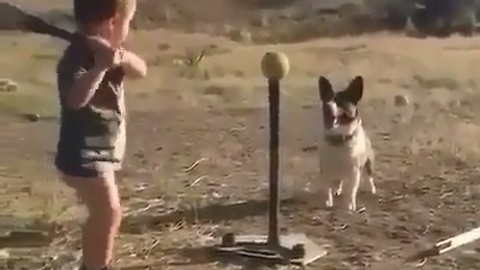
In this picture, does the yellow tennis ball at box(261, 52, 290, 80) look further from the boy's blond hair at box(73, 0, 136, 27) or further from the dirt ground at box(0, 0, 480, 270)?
the boy's blond hair at box(73, 0, 136, 27)

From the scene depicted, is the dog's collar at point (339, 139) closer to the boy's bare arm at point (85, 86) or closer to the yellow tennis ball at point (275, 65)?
the yellow tennis ball at point (275, 65)

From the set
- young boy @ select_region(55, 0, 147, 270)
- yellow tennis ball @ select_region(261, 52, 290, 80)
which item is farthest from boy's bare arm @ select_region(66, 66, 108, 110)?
yellow tennis ball @ select_region(261, 52, 290, 80)

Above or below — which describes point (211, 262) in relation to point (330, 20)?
below

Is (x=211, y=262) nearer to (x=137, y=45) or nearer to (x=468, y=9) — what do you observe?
(x=137, y=45)

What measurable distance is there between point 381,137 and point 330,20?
120mm

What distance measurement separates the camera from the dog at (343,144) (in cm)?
77

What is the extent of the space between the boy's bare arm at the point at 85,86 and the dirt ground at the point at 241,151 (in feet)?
0.11

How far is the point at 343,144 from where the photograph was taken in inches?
30.3

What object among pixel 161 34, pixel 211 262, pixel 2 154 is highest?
pixel 161 34

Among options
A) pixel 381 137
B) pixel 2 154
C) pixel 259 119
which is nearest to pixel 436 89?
pixel 381 137

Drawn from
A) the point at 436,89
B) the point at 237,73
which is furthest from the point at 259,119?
the point at 436,89

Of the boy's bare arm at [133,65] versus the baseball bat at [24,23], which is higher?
the baseball bat at [24,23]

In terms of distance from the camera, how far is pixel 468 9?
32.5 inches

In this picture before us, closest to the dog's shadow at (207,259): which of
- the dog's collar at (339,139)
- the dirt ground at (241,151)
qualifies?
the dirt ground at (241,151)
